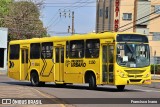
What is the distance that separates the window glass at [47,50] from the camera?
30.0 m

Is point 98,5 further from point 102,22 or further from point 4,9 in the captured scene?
point 4,9

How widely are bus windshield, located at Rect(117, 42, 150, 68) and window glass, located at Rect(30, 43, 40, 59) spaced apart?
722 cm

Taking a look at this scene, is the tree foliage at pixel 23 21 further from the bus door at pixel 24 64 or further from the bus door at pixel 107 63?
the bus door at pixel 107 63

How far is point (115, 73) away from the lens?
25.2 metres

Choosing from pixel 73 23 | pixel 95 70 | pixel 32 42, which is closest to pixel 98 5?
pixel 73 23

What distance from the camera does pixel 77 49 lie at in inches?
1096

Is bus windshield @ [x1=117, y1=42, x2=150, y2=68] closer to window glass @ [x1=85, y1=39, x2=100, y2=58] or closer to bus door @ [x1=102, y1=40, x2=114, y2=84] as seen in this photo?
bus door @ [x1=102, y1=40, x2=114, y2=84]

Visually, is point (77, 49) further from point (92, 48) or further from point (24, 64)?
point (24, 64)

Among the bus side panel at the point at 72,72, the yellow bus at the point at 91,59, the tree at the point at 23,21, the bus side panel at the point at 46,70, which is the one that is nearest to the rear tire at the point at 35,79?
the yellow bus at the point at 91,59

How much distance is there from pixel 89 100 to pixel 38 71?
38.0ft

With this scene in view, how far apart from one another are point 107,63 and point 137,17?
49.3 meters

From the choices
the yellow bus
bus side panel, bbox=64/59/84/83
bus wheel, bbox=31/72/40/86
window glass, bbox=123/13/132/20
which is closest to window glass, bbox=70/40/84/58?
the yellow bus

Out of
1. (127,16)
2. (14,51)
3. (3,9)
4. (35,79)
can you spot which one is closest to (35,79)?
(35,79)

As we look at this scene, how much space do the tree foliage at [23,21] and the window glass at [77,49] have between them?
177 ft
